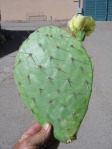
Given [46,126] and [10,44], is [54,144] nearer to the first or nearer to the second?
[46,126]

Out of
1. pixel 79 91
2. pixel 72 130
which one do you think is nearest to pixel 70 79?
pixel 79 91

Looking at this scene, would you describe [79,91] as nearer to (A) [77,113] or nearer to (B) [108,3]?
(A) [77,113]

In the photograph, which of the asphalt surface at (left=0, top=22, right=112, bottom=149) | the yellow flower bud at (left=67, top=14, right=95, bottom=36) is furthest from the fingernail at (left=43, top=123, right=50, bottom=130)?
the asphalt surface at (left=0, top=22, right=112, bottom=149)

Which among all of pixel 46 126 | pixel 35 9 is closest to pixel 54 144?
pixel 46 126

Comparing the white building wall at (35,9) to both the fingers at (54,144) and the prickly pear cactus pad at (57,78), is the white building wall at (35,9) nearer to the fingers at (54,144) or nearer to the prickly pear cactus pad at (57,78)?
the fingers at (54,144)

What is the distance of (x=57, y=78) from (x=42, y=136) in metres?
0.38

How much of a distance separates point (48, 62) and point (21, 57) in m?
0.13

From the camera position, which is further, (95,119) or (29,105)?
(95,119)

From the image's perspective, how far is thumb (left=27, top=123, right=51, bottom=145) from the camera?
1.48 m

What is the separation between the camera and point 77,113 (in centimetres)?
143

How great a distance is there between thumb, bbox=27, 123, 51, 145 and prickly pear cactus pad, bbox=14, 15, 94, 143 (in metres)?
0.03

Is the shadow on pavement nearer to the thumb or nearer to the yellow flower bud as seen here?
the thumb

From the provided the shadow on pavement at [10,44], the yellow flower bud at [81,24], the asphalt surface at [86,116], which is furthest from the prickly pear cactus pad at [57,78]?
the shadow on pavement at [10,44]

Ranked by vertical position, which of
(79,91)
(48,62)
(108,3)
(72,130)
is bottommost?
(108,3)
